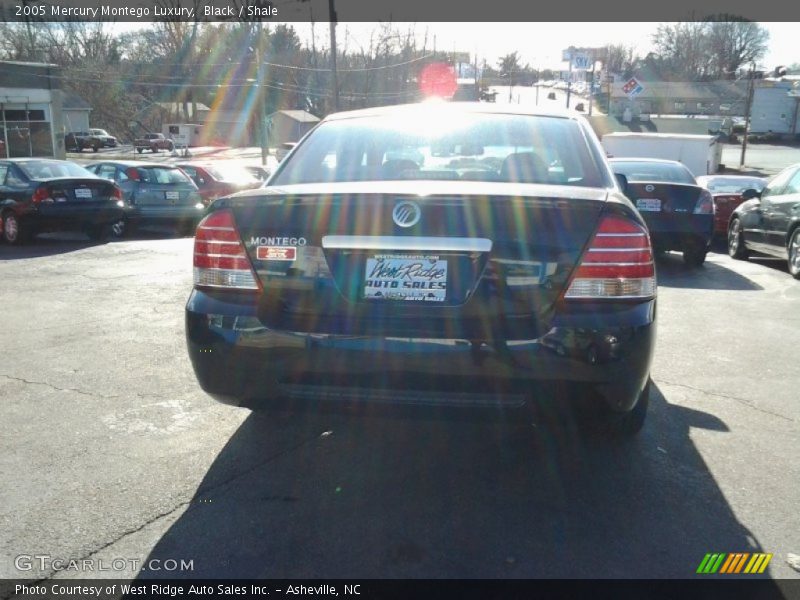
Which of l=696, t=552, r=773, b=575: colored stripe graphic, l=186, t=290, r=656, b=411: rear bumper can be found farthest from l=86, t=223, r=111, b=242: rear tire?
l=696, t=552, r=773, b=575: colored stripe graphic

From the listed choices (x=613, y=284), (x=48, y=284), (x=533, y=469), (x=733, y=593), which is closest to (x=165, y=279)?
(x=48, y=284)

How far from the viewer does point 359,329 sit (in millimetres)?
3012

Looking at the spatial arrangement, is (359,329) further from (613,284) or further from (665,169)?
(665,169)

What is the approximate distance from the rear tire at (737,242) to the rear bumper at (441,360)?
9328 millimetres

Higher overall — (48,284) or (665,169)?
(665,169)

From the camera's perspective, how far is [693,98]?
249 ft

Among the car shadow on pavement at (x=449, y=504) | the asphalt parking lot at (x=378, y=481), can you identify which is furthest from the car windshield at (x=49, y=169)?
the car shadow on pavement at (x=449, y=504)

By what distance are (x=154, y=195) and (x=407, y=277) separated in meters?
12.8

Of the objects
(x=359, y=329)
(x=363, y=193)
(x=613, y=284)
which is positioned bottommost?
(x=359, y=329)

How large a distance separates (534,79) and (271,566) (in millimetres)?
95527

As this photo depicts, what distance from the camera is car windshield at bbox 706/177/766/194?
14.1 meters

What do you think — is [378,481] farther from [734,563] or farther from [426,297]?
[734,563]

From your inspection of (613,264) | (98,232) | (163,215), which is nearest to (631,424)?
(613,264)

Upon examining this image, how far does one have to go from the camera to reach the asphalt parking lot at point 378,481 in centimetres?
289
